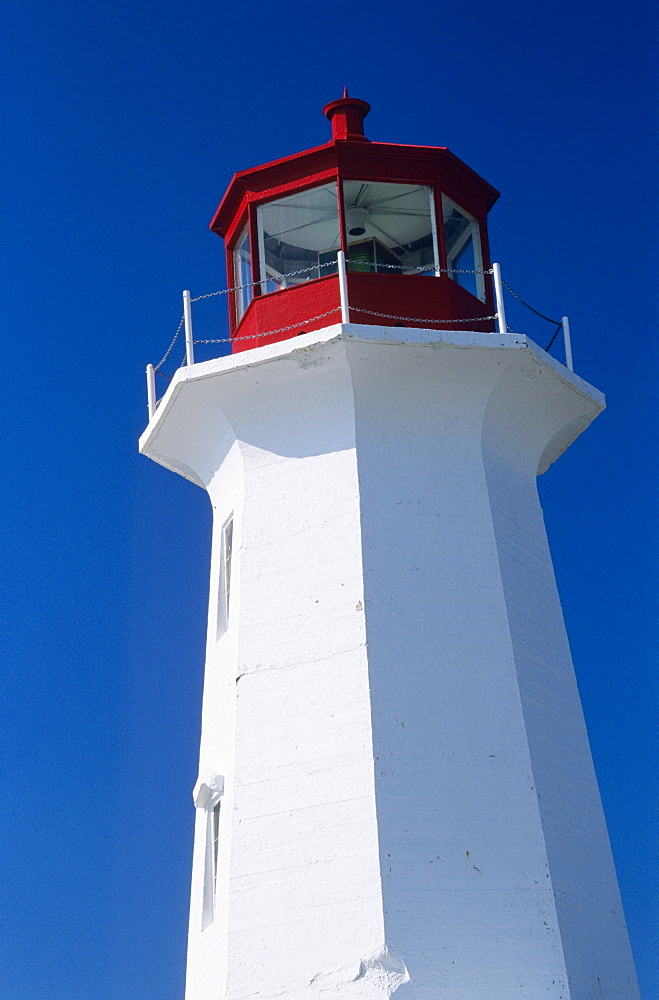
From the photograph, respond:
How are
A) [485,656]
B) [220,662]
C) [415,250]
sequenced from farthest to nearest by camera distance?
1. [415,250]
2. [220,662]
3. [485,656]

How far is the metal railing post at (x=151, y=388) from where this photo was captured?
14.7 meters

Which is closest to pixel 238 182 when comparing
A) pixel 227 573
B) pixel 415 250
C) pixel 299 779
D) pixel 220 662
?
pixel 415 250

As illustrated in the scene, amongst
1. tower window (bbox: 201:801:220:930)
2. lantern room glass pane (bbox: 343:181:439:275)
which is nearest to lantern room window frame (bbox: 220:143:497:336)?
lantern room glass pane (bbox: 343:181:439:275)

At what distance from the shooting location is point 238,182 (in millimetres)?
14531

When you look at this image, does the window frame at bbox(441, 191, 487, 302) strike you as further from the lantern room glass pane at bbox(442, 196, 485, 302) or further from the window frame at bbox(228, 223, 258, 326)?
the window frame at bbox(228, 223, 258, 326)

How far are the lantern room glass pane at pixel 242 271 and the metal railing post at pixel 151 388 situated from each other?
1.07 m

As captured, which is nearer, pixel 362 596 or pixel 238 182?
pixel 362 596

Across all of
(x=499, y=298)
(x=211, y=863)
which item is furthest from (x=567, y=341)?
(x=211, y=863)

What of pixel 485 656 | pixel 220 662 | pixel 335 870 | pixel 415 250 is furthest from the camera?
pixel 415 250

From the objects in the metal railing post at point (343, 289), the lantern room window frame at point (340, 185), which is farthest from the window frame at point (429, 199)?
the metal railing post at point (343, 289)

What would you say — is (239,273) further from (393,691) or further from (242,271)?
(393,691)

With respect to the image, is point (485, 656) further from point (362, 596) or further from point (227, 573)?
point (227, 573)

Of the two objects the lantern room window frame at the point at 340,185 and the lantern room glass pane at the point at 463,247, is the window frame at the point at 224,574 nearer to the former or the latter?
the lantern room window frame at the point at 340,185

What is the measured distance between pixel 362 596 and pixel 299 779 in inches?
67.5
